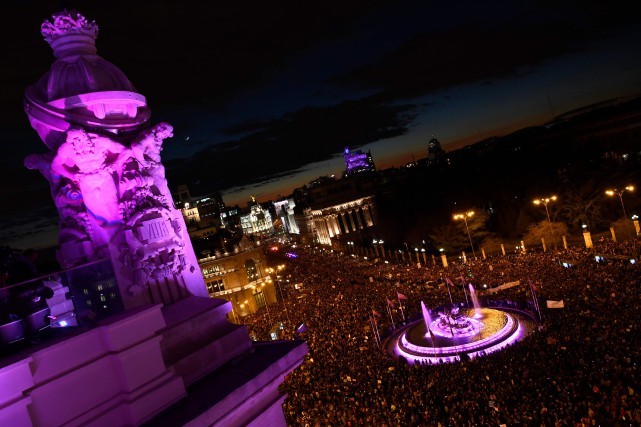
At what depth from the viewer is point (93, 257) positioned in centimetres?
526

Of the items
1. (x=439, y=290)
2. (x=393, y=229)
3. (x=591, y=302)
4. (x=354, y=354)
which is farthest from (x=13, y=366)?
(x=393, y=229)

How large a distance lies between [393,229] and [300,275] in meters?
31.6

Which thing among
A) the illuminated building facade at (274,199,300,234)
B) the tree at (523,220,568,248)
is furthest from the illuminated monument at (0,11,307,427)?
the illuminated building facade at (274,199,300,234)

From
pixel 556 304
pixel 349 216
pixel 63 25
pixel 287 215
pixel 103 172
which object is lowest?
pixel 556 304

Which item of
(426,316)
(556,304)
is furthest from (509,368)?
(426,316)

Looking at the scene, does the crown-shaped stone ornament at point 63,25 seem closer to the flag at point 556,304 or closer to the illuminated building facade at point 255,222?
the flag at point 556,304

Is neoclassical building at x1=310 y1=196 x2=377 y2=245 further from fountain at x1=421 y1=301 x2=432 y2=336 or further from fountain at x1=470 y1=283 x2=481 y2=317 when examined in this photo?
fountain at x1=421 y1=301 x2=432 y2=336

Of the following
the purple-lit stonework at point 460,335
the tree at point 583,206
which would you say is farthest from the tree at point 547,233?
the purple-lit stonework at point 460,335

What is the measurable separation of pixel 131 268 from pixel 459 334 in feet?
65.6

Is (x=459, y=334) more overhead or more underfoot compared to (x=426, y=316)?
more underfoot

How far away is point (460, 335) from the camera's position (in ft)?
71.0

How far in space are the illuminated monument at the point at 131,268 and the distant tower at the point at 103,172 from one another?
0.01 meters

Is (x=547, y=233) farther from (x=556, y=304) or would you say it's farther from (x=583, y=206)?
(x=556, y=304)

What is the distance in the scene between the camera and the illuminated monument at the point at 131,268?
159 inches
